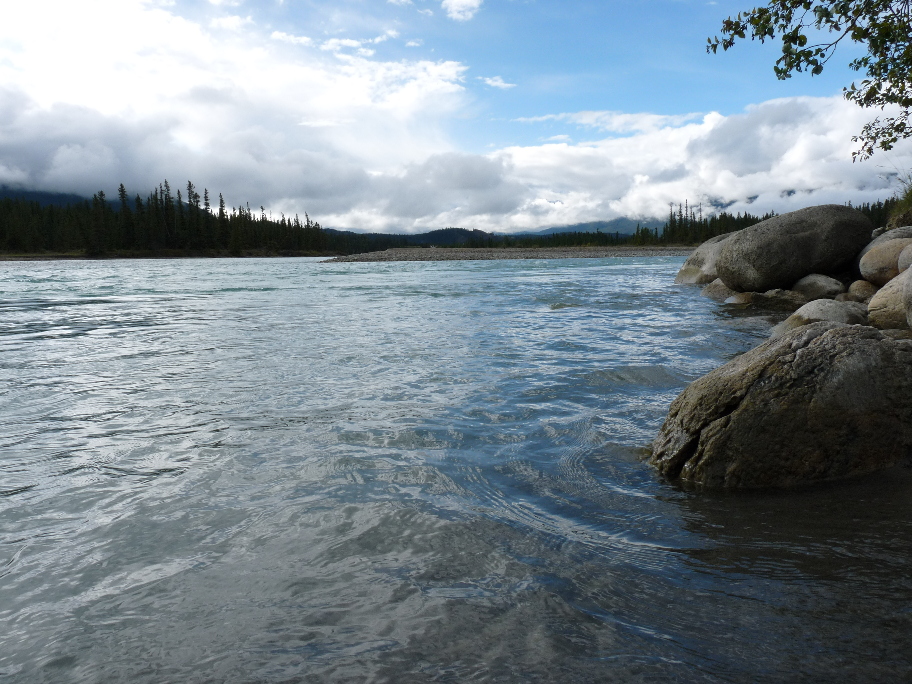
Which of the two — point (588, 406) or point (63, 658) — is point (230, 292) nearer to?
point (588, 406)

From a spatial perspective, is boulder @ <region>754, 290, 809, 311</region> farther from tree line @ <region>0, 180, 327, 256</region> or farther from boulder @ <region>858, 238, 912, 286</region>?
tree line @ <region>0, 180, 327, 256</region>

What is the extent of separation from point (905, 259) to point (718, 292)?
7.75m

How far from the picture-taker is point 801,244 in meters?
15.7

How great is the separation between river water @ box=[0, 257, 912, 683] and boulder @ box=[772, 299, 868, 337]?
14.9 ft

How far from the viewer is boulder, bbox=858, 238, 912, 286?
1265cm

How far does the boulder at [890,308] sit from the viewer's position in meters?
9.36

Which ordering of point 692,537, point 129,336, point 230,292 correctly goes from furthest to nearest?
point 230,292 → point 129,336 → point 692,537

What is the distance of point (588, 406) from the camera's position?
6555 mm

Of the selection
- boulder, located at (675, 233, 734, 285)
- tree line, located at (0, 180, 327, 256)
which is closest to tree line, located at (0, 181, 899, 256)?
tree line, located at (0, 180, 327, 256)

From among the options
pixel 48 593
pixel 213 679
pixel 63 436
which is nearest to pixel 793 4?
pixel 213 679

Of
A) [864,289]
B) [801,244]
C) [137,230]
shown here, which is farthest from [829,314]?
[137,230]

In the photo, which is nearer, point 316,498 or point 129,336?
point 316,498

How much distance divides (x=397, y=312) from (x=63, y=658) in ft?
47.5

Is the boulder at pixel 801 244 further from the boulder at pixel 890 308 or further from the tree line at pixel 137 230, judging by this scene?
the tree line at pixel 137 230
